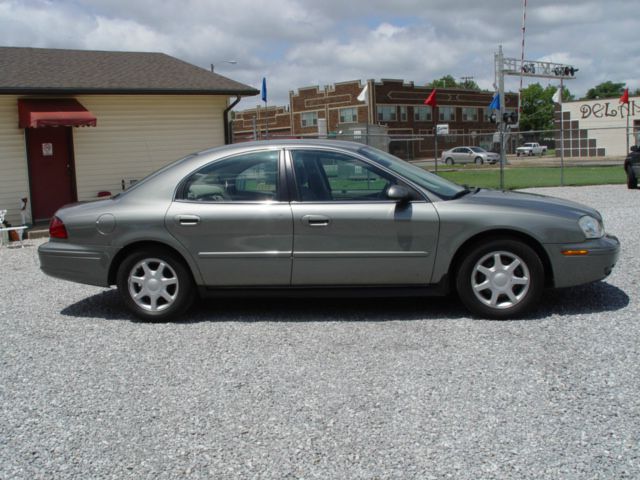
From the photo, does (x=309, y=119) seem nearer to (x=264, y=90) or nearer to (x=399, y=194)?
(x=264, y=90)

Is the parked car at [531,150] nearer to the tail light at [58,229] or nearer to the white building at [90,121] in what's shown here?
the white building at [90,121]

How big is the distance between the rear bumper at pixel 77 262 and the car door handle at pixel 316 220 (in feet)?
6.05

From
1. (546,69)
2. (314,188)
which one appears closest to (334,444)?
(314,188)

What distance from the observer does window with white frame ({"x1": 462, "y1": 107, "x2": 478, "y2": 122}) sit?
237 feet

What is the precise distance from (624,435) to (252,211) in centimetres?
347

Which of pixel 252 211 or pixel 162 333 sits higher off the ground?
pixel 252 211

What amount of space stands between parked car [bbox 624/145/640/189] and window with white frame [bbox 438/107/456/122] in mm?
51337

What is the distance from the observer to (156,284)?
6.09 m

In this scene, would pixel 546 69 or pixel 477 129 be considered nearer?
pixel 546 69

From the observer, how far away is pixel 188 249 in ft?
19.6

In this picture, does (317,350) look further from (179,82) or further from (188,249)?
(179,82)

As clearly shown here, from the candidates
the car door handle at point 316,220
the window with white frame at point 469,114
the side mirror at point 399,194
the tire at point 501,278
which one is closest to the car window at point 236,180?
the car door handle at point 316,220

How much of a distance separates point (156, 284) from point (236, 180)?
1.18m

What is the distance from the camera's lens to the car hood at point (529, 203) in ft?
19.1
